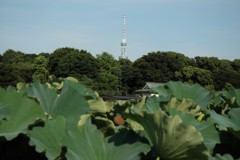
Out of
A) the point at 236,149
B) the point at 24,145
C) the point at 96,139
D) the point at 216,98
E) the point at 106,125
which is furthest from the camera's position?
the point at 216,98

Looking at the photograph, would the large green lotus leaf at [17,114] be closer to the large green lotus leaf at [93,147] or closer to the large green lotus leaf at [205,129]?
the large green lotus leaf at [93,147]

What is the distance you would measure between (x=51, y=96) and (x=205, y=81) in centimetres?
6629

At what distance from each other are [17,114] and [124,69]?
78756mm

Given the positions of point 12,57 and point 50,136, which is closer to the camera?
point 50,136

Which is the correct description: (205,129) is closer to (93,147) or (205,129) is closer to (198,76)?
(93,147)

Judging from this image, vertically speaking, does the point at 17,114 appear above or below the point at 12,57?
above

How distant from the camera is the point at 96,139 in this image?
1.14 metres

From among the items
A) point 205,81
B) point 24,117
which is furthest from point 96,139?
point 205,81

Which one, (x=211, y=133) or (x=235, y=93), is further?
(x=235, y=93)

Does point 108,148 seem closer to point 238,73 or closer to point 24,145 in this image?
point 24,145

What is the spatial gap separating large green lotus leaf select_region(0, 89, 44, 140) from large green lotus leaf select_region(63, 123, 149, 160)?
0.54 feet

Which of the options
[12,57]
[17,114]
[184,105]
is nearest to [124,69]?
[12,57]

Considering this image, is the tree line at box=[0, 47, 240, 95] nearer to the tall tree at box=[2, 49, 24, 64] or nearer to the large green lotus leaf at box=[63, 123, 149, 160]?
the tall tree at box=[2, 49, 24, 64]

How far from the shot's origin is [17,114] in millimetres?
1225
